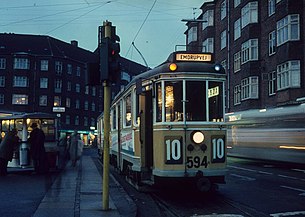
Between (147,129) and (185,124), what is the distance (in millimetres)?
1502

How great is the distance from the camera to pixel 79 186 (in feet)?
41.9

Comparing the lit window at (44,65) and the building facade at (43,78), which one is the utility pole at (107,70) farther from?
the lit window at (44,65)

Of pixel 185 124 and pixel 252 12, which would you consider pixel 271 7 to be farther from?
pixel 185 124

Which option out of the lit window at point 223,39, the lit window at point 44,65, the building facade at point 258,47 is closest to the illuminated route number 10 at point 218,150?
the building facade at point 258,47

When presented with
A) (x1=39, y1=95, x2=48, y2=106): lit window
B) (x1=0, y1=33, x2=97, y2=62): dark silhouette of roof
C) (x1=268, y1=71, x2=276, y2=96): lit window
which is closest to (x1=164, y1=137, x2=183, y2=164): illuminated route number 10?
(x1=268, y1=71, x2=276, y2=96): lit window

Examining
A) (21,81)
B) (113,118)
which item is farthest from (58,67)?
(113,118)

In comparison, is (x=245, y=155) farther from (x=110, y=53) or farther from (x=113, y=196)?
(x=110, y=53)

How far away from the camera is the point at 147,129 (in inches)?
455

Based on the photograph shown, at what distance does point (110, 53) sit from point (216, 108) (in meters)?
3.16

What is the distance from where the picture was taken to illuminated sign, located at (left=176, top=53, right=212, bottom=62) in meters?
11.0

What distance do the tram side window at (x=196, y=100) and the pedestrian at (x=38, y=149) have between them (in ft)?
24.5

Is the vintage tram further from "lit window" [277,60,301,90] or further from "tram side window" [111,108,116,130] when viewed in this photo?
"lit window" [277,60,301,90]

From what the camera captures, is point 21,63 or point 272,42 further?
point 21,63

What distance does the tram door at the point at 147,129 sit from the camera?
11398 millimetres
